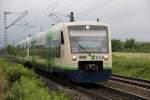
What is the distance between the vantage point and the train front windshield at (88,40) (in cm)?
2184

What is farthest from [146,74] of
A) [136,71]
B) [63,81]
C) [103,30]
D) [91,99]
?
[91,99]

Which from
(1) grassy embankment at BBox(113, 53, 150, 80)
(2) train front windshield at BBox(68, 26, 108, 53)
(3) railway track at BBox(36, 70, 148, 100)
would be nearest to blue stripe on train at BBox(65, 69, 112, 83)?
(3) railway track at BBox(36, 70, 148, 100)

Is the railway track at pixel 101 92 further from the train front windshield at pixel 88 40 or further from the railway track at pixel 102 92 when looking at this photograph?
the train front windshield at pixel 88 40

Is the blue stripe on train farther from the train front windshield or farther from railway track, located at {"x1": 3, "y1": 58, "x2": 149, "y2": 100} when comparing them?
the train front windshield

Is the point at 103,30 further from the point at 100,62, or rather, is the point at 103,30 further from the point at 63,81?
the point at 63,81

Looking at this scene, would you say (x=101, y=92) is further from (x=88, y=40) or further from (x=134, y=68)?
(x=134, y=68)

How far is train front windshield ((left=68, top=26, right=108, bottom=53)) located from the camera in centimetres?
2184

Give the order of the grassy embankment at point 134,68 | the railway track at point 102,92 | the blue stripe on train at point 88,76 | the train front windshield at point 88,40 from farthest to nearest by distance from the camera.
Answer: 1. the grassy embankment at point 134,68
2. the train front windshield at point 88,40
3. the blue stripe on train at point 88,76
4. the railway track at point 102,92

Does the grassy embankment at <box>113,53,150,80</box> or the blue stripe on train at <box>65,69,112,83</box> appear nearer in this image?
the blue stripe on train at <box>65,69,112,83</box>

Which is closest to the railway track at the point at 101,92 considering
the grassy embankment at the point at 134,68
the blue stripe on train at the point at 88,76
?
the blue stripe on train at the point at 88,76

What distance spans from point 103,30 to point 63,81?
453 centimetres

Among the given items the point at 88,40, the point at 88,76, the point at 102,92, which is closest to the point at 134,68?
the point at 88,40

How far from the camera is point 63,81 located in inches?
1001

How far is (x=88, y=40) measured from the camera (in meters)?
22.0
